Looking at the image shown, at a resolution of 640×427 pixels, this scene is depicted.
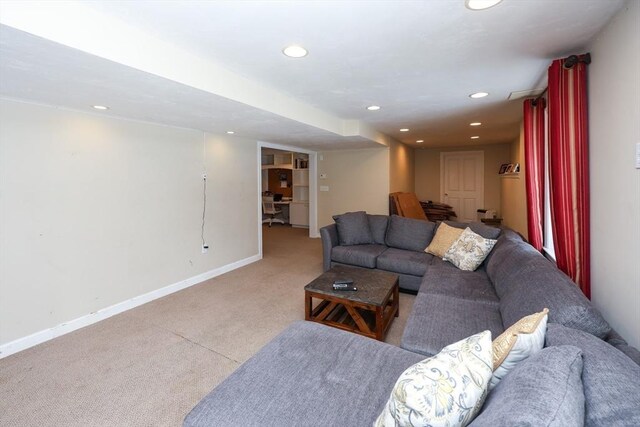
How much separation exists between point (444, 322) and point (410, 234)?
2.11 m

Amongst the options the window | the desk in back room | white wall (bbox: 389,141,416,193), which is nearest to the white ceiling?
the window

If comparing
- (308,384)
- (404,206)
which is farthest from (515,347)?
(404,206)

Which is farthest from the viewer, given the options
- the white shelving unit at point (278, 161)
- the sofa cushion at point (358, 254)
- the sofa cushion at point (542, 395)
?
the white shelving unit at point (278, 161)

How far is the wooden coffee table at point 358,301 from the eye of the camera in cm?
237

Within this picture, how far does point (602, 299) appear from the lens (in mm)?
1740

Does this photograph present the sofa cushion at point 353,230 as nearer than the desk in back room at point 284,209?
Yes

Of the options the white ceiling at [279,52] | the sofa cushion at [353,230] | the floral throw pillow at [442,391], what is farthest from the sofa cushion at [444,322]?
the sofa cushion at [353,230]

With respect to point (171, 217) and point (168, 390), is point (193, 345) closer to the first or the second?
point (168, 390)

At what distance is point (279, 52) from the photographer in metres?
1.97

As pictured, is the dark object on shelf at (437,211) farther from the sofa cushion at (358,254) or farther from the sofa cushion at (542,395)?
the sofa cushion at (542,395)

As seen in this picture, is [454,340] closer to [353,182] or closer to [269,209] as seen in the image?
[353,182]

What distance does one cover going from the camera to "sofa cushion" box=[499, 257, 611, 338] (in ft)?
4.53

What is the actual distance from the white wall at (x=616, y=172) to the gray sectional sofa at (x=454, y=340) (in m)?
0.22

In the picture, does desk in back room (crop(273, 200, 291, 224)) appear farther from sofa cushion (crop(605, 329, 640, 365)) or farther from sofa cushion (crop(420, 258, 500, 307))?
sofa cushion (crop(605, 329, 640, 365))
